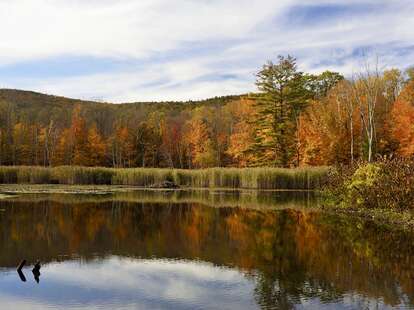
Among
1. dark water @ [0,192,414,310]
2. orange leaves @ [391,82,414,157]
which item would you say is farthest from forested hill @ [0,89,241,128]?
dark water @ [0,192,414,310]

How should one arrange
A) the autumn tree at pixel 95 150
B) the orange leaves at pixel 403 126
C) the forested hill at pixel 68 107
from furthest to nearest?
1. the forested hill at pixel 68 107
2. the autumn tree at pixel 95 150
3. the orange leaves at pixel 403 126

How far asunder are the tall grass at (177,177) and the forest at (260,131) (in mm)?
4360

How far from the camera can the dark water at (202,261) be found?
25.7 feet

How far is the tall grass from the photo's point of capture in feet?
114

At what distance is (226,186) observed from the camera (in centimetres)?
3694

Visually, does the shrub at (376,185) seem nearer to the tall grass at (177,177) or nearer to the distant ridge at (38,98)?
the tall grass at (177,177)

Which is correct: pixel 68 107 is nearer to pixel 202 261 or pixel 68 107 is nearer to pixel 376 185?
pixel 376 185

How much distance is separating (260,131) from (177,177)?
42.5ft

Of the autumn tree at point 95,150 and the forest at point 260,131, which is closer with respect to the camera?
the forest at point 260,131

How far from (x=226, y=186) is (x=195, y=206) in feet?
47.6

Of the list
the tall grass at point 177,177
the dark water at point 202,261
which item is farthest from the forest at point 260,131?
the dark water at point 202,261

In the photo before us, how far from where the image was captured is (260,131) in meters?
48.1

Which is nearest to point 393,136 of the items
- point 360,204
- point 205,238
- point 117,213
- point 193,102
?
point 360,204

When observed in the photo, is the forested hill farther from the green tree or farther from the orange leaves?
the orange leaves
